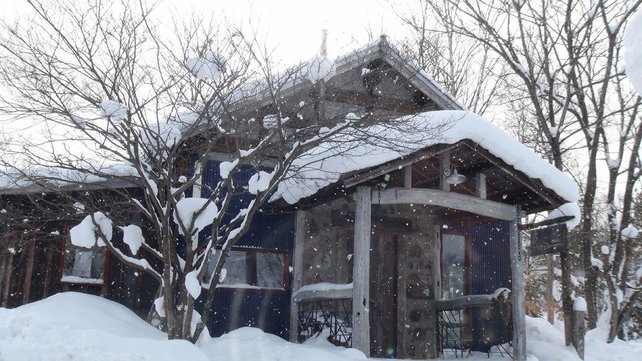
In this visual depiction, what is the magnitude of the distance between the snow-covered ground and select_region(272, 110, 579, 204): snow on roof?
2409 millimetres

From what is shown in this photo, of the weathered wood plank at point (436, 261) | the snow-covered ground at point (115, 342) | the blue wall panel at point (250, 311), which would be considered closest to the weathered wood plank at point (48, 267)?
the snow-covered ground at point (115, 342)

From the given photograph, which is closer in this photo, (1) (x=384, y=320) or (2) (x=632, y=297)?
(1) (x=384, y=320)

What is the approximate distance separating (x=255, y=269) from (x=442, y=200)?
3652mm

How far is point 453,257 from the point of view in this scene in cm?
1235

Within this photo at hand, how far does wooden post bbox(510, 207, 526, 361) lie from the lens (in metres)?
9.52

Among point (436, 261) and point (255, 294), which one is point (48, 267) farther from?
point (436, 261)

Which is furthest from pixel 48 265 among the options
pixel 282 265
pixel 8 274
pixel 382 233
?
pixel 382 233

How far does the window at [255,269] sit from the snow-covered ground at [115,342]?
116 cm

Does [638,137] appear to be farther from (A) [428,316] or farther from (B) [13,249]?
(B) [13,249]

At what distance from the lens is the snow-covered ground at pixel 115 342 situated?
5.84 metres

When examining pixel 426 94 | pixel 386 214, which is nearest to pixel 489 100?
pixel 426 94

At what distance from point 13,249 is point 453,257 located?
8.52 metres

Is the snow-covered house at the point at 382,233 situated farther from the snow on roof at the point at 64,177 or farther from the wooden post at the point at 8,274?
the snow on roof at the point at 64,177

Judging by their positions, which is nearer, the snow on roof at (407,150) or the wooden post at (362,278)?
the wooden post at (362,278)
